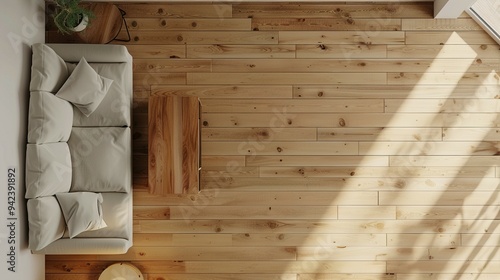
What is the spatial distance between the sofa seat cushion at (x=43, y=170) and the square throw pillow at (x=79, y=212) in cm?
9

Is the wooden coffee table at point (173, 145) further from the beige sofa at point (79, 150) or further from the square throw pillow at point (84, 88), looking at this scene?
the square throw pillow at point (84, 88)

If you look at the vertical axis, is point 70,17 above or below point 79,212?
above

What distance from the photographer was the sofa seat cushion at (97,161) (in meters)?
3.35

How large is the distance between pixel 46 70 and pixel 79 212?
0.92m

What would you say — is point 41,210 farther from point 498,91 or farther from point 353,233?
point 498,91

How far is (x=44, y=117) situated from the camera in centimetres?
311

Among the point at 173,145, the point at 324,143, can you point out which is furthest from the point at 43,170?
the point at 324,143

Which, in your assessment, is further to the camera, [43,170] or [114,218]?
[114,218]

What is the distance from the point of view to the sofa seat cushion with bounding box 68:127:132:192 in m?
3.35

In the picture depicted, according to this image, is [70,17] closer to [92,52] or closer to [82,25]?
[82,25]

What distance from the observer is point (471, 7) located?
11.9ft

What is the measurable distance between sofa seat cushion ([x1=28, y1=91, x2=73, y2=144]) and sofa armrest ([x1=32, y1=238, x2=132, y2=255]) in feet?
2.18

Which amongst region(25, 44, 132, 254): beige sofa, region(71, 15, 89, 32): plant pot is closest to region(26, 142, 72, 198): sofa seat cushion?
region(25, 44, 132, 254): beige sofa

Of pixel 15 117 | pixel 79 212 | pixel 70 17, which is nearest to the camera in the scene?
pixel 15 117
